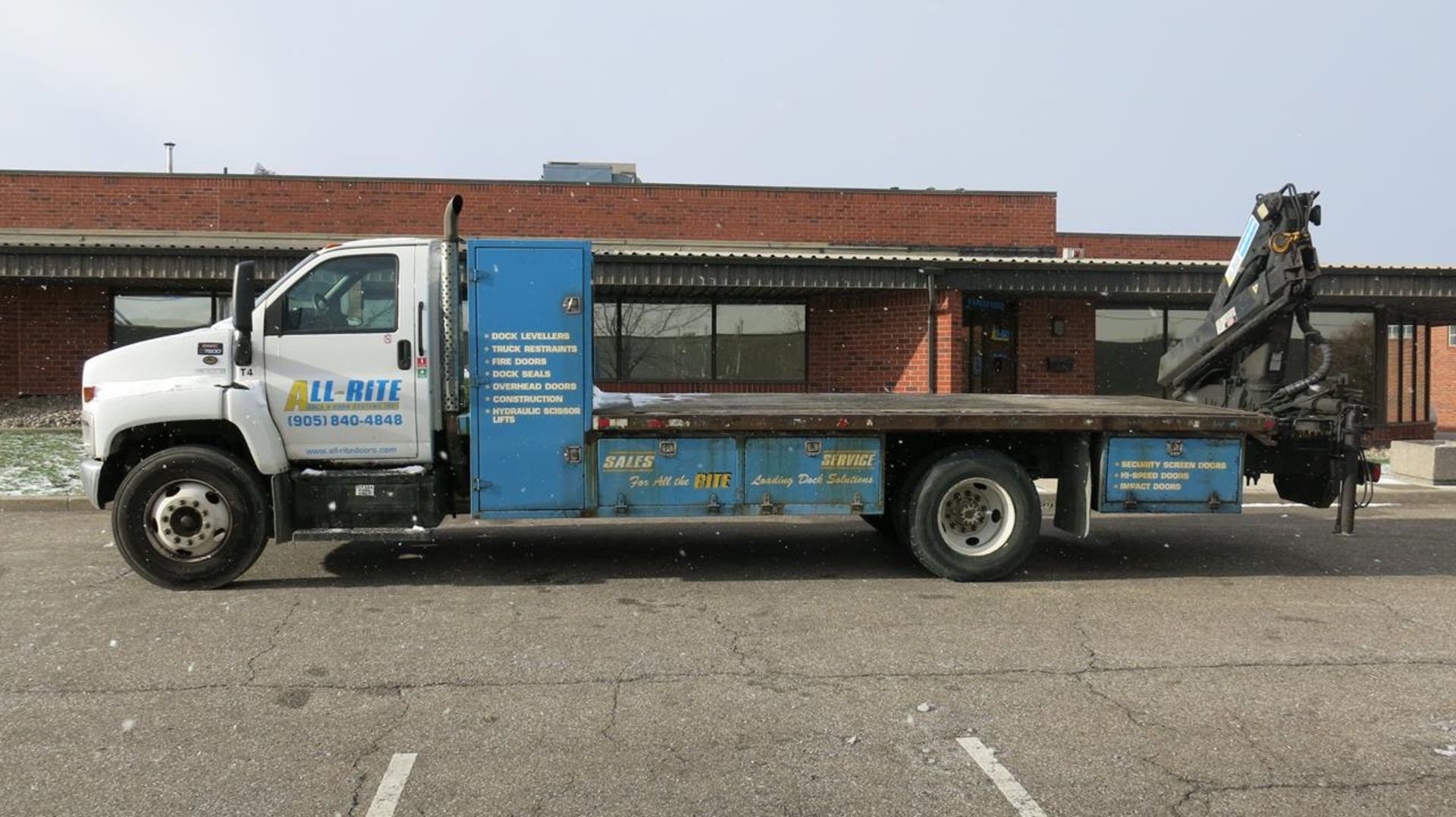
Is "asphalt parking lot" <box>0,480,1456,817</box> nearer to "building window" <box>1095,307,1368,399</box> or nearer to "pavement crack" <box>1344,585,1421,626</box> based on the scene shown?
"pavement crack" <box>1344,585,1421,626</box>

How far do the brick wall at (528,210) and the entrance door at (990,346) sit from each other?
2.93 meters

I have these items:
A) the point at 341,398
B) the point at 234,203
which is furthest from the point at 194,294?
the point at 341,398

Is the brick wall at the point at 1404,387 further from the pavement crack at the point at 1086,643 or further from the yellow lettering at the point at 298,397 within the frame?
the yellow lettering at the point at 298,397

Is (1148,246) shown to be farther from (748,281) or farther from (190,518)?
(190,518)

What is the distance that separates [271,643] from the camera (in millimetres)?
5539

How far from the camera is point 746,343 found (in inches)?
650

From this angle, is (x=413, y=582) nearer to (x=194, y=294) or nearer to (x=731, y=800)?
(x=731, y=800)

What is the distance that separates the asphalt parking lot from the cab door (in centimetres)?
105

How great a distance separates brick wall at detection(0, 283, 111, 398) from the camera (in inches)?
623

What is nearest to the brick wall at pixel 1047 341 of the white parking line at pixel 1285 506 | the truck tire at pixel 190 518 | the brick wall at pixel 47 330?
the white parking line at pixel 1285 506

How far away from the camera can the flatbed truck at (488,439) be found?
264 inches

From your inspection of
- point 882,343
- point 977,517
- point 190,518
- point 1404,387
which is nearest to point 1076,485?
point 977,517

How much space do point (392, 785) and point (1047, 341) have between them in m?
14.8

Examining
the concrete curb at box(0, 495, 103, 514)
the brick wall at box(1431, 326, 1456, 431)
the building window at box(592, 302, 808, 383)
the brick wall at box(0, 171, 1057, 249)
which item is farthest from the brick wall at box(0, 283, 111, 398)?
the brick wall at box(1431, 326, 1456, 431)
